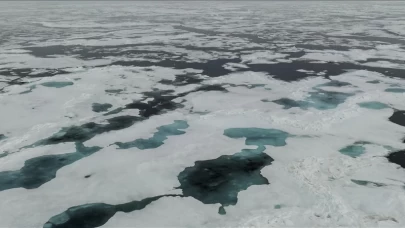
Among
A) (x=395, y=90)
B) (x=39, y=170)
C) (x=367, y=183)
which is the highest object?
(x=395, y=90)

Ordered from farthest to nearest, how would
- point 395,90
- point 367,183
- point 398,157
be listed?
point 395,90 < point 398,157 < point 367,183

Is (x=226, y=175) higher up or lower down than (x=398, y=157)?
lower down

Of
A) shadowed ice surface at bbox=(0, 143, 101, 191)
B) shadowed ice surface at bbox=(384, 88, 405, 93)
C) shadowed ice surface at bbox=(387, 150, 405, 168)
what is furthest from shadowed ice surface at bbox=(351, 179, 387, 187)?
shadowed ice surface at bbox=(384, 88, 405, 93)

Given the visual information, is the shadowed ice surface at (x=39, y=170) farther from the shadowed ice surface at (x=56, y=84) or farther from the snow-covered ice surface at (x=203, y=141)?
the shadowed ice surface at (x=56, y=84)

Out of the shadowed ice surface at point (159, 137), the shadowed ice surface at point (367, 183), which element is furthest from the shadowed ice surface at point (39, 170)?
the shadowed ice surface at point (367, 183)

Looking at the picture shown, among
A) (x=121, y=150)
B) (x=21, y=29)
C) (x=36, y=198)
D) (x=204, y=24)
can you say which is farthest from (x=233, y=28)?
(x=36, y=198)

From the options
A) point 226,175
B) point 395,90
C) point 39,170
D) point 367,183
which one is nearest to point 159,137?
point 226,175

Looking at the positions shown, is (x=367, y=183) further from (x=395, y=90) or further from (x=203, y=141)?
(x=395, y=90)
